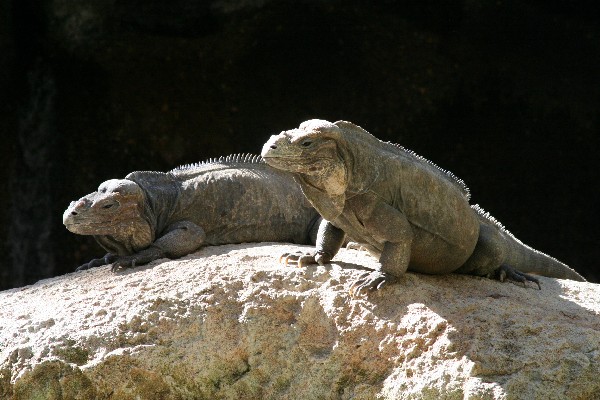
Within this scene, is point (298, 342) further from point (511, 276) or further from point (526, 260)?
point (526, 260)

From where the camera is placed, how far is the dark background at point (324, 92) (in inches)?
432

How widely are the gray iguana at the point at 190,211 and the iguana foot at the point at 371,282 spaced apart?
2.15 metres

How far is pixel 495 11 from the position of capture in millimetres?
10984

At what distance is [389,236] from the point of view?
5461mm

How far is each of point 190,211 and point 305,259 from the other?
7.36ft

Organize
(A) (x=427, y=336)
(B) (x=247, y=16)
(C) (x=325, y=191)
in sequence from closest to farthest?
(A) (x=427, y=336) → (C) (x=325, y=191) → (B) (x=247, y=16)

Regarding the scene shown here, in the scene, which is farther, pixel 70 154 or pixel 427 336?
pixel 70 154

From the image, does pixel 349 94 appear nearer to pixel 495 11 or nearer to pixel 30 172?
pixel 495 11

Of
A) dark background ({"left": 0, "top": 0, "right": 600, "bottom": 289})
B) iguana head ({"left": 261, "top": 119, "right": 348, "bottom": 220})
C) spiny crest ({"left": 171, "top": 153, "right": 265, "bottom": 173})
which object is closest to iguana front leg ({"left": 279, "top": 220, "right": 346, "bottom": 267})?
iguana head ({"left": 261, "top": 119, "right": 348, "bottom": 220})

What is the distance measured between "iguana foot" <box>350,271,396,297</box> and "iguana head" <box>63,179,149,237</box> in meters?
2.49

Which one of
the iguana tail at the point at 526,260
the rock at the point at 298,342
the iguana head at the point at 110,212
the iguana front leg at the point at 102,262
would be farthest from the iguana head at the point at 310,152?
the iguana front leg at the point at 102,262

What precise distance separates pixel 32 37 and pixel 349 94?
428 cm

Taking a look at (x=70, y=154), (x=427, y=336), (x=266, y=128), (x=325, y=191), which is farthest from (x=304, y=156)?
(x=70, y=154)

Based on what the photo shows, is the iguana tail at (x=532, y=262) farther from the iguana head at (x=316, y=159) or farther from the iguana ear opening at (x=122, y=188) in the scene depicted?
the iguana ear opening at (x=122, y=188)
